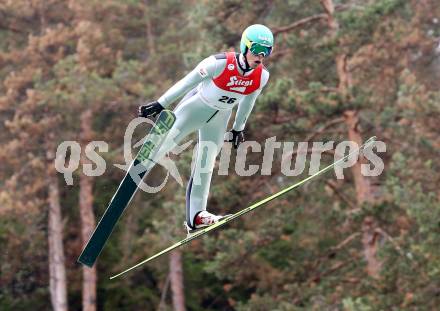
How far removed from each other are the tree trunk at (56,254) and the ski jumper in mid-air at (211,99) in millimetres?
14925

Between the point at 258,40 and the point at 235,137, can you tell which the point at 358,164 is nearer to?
the point at 235,137

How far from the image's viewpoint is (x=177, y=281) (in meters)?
23.5

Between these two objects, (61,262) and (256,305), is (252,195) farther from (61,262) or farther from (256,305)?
(61,262)

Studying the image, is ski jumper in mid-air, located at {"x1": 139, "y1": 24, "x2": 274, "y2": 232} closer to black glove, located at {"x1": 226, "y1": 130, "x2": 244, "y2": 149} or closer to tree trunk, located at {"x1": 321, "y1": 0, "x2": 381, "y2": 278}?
black glove, located at {"x1": 226, "y1": 130, "x2": 244, "y2": 149}

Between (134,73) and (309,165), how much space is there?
5901 mm

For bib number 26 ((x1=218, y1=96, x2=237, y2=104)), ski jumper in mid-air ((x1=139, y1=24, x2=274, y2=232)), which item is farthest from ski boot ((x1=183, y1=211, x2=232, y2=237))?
bib number 26 ((x1=218, y1=96, x2=237, y2=104))

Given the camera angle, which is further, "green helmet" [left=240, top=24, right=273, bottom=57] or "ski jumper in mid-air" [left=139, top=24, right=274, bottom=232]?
"ski jumper in mid-air" [left=139, top=24, right=274, bottom=232]

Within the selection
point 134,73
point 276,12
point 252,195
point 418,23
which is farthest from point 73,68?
point 418,23

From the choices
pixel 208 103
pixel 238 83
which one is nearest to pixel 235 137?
pixel 208 103

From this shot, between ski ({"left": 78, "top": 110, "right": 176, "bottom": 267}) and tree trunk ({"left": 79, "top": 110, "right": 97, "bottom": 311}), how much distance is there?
45.8ft

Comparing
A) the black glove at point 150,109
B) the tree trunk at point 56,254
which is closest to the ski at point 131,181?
the black glove at point 150,109

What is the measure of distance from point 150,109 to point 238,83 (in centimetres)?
75

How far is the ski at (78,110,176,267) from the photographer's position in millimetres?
7532

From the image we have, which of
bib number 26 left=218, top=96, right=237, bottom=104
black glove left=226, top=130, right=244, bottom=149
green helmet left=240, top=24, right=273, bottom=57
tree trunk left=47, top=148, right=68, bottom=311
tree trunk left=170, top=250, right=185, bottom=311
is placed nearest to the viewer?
green helmet left=240, top=24, right=273, bottom=57
